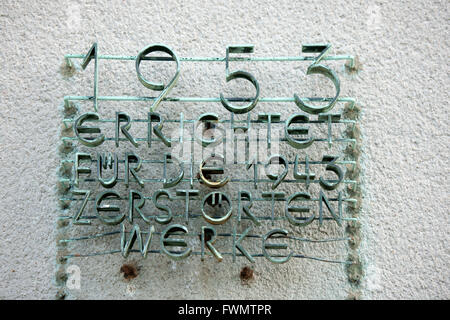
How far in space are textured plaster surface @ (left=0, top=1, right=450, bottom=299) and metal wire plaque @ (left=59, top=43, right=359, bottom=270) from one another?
0.05 metres

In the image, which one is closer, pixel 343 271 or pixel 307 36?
pixel 343 271

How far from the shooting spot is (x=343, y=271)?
1.64 metres

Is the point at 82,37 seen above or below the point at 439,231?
above

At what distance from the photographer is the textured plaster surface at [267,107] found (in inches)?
64.4

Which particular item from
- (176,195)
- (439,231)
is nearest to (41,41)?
(176,195)

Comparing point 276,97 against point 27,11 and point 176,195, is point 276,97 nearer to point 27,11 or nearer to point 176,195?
point 176,195

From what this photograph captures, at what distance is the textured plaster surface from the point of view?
1.64m

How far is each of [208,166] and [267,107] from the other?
0.33 metres

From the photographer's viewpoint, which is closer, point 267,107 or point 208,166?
point 208,166

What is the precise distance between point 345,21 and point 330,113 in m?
0.41

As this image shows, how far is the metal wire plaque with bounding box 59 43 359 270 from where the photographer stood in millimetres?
1550

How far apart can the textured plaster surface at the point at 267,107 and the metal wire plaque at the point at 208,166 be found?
0.05 m

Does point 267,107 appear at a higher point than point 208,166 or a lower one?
higher

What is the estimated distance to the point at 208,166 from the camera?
1588mm
